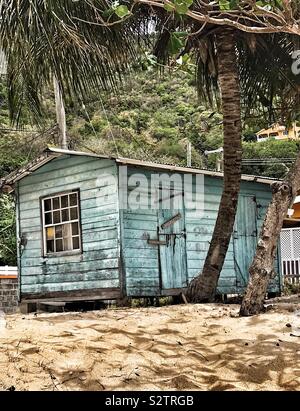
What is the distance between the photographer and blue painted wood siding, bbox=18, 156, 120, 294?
461 inches

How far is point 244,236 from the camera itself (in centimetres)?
1390

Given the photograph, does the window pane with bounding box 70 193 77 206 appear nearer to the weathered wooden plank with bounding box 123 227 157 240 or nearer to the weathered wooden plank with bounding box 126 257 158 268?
the weathered wooden plank with bounding box 123 227 157 240

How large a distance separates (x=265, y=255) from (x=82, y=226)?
15.2 feet

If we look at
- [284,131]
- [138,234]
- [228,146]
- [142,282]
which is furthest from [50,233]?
[284,131]

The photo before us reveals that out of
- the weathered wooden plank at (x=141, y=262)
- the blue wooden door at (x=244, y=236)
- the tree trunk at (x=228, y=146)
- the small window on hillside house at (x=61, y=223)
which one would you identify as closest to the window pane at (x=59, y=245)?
the small window on hillside house at (x=61, y=223)

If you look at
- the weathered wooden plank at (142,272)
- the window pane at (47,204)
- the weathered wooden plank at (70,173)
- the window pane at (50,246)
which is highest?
the weathered wooden plank at (70,173)

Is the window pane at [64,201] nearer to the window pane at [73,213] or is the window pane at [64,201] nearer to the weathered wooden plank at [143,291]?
the window pane at [73,213]

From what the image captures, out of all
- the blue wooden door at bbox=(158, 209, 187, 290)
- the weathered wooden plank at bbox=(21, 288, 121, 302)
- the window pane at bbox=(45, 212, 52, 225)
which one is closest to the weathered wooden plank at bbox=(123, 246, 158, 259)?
the blue wooden door at bbox=(158, 209, 187, 290)

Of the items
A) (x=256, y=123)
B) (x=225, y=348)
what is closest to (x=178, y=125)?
(x=256, y=123)

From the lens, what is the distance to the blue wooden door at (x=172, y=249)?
12.3 m

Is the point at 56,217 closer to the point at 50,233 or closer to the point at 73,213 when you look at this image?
the point at 50,233

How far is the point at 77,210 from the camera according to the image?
40.6 ft

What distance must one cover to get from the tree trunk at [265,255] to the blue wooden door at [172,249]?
3.74 metres

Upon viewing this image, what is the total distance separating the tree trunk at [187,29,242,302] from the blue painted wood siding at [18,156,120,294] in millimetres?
1898
